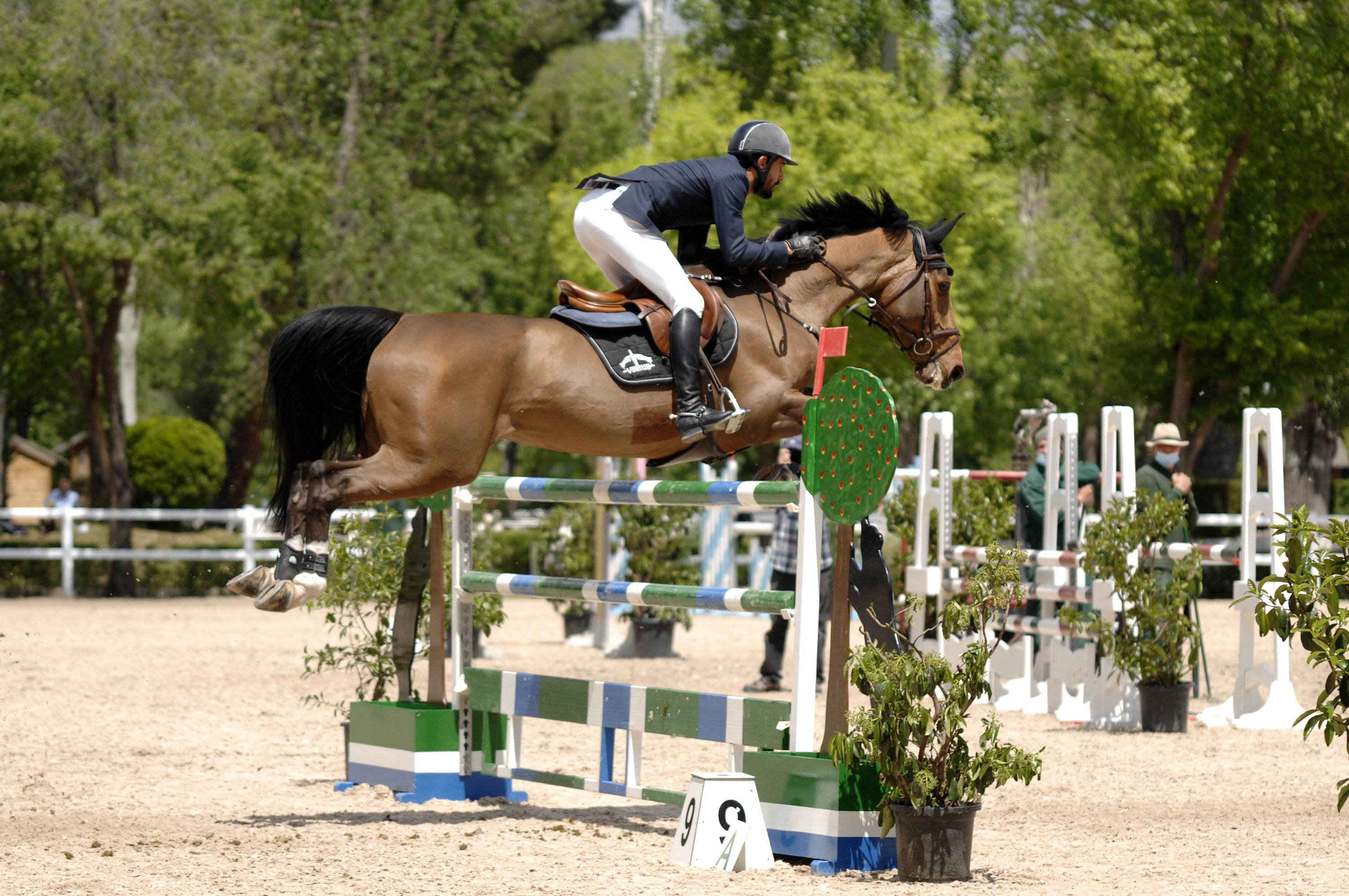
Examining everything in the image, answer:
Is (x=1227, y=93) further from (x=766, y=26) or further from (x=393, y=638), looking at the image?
(x=393, y=638)

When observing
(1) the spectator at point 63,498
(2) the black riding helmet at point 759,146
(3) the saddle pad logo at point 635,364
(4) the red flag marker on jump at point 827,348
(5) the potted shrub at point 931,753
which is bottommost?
(5) the potted shrub at point 931,753

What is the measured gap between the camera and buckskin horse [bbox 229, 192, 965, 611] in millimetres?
4754

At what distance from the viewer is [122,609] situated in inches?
648

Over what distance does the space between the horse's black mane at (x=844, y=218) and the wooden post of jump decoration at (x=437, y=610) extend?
1.74m

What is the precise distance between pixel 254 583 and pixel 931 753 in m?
2.04

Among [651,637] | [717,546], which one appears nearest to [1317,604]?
[651,637]

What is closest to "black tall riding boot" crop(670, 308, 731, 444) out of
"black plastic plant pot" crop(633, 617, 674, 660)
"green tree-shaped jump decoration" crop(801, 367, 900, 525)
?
"green tree-shaped jump decoration" crop(801, 367, 900, 525)

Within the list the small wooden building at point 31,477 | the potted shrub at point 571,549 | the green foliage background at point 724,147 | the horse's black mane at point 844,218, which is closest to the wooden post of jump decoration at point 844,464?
the horse's black mane at point 844,218

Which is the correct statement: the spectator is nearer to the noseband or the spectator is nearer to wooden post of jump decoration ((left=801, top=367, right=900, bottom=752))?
the noseband

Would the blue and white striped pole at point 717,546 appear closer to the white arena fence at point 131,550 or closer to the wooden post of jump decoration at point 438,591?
the white arena fence at point 131,550

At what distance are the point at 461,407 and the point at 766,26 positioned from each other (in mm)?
18487

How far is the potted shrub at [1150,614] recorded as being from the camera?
829cm

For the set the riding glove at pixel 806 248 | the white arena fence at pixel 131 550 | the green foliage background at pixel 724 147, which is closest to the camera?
the riding glove at pixel 806 248

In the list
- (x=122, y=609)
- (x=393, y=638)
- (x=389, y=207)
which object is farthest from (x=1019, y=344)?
(x=393, y=638)
